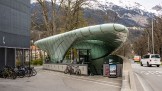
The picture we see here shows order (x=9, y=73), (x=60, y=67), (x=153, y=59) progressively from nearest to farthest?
(x=9, y=73), (x=60, y=67), (x=153, y=59)

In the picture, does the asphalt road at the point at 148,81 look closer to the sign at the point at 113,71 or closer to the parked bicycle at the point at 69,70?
the sign at the point at 113,71

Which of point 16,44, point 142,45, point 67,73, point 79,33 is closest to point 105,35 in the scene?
point 79,33

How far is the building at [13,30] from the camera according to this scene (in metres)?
34.0

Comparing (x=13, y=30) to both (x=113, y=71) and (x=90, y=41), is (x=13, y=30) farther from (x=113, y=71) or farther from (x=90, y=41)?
(x=90, y=41)

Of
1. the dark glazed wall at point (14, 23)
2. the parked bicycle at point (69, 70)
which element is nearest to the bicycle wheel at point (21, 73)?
the dark glazed wall at point (14, 23)

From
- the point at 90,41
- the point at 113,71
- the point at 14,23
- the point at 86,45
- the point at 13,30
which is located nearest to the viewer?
the point at 113,71

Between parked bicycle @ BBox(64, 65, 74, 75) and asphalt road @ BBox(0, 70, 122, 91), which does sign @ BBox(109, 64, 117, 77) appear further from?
parked bicycle @ BBox(64, 65, 74, 75)

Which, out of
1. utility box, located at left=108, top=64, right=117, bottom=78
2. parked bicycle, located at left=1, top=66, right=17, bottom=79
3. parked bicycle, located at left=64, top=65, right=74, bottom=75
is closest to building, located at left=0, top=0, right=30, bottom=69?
parked bicycle, located at left=1, top=66, right=17, bottom=79

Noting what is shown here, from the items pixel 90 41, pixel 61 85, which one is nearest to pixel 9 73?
pixel 61 85

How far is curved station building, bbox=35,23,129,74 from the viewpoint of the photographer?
37.5 meters

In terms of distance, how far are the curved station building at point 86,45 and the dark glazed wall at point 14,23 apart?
4.59 meters

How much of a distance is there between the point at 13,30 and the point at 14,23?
74 centimetres

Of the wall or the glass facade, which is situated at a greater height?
the glass facade

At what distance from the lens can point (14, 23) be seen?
37188 millimetres
